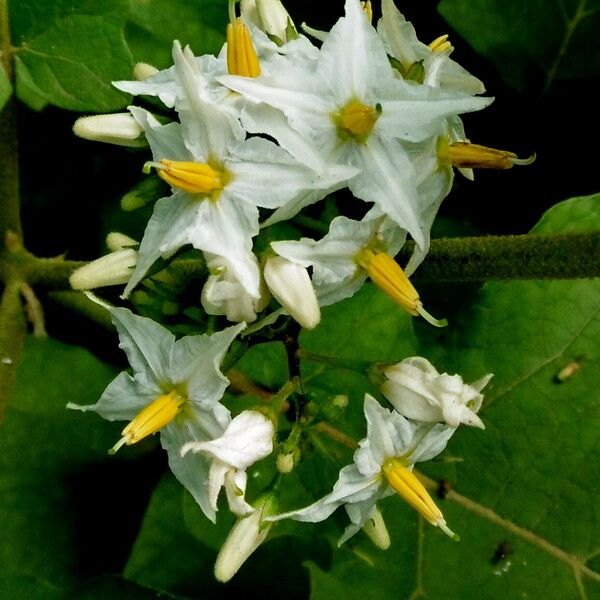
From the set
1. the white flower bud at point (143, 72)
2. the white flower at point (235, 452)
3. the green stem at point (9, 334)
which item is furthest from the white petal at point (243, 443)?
the green stem at point (9, 334)

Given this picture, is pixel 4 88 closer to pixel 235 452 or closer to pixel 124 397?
pixel 124 397

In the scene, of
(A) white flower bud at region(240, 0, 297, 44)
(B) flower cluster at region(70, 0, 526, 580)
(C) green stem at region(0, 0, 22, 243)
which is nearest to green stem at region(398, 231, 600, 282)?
(B) flower cluster at region(70, 0, 526, 580)

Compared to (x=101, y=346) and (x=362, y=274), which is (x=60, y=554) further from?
(x=362, y=274)

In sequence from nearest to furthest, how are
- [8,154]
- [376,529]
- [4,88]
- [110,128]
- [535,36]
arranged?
[110,128] < [376,529] < [4,88] < [8,154] < [535,36]

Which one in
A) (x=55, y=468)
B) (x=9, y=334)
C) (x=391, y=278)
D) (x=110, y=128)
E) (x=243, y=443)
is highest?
(x=110, y=128)

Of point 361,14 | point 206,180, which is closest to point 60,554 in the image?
point 206,180

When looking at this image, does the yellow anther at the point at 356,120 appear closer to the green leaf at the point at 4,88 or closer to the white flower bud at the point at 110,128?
the white flower bud at the point at 110,128

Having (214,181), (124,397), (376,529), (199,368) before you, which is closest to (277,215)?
(214,181)
